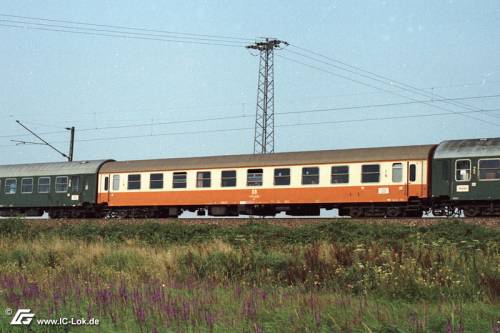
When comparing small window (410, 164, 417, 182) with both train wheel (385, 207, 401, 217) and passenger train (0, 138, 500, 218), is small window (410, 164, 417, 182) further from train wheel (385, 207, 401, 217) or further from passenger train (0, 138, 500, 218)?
train wheel (385, 207, 401, 217)

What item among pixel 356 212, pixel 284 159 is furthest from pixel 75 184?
pixel 356 212

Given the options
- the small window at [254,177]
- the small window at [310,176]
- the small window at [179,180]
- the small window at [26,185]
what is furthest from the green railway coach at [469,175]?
the small window at [26,185]

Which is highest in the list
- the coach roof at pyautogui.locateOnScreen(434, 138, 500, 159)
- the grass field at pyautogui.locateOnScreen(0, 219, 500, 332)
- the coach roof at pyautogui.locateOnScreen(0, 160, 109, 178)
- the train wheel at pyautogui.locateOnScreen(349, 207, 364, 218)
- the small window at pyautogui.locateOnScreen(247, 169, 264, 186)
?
the coach roof at pyautogui.locateOnScreen(434, 138, 500, 159)

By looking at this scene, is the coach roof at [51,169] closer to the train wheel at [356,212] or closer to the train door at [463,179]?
the train wheel at [356,212]

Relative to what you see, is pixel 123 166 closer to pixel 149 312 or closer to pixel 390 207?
pixel 390 207

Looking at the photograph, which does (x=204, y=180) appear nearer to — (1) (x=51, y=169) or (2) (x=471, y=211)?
(1) (x=51, y=169)

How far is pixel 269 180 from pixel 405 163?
5770mm

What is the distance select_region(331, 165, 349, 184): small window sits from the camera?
25875mm

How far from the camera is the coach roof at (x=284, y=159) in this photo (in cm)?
2514

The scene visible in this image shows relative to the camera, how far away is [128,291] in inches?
340

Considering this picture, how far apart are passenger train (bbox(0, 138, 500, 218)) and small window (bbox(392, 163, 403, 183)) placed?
3 cm

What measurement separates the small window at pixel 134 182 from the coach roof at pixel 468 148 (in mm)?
14128

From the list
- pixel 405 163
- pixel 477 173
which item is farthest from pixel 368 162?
pixel 477 173

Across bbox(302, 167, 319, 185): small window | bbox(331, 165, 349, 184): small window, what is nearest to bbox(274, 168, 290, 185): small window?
bbox(302, 167, 319, 185): small window
